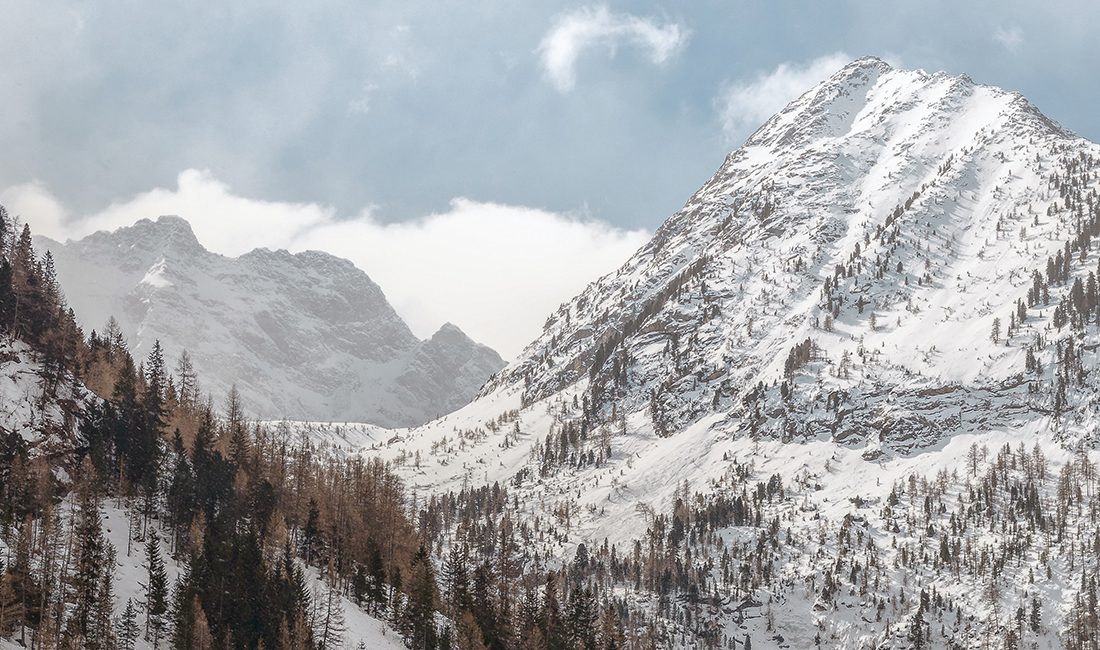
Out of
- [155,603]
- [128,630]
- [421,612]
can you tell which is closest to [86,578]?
[155,603]

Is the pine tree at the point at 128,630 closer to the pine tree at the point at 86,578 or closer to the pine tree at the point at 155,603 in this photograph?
the pine tree at the point at 86,578

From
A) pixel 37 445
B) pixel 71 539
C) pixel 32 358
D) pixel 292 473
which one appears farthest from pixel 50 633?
pixel 292 473

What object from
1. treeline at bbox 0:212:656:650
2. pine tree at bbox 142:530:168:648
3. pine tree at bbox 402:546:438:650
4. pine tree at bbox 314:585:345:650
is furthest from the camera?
pine tree at bbox 402:546:438:650

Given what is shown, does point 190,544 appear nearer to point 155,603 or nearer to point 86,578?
point 155,603

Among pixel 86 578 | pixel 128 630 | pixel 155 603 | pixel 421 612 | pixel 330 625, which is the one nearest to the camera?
pixel 128 630

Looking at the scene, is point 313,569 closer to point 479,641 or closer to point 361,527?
point 361,527

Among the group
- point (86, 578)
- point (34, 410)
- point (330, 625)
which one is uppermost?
point (34, 410)

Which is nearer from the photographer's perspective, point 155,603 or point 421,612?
point 155,603

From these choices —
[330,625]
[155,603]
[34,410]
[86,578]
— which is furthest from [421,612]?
[34,410]

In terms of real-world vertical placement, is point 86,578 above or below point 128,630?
above

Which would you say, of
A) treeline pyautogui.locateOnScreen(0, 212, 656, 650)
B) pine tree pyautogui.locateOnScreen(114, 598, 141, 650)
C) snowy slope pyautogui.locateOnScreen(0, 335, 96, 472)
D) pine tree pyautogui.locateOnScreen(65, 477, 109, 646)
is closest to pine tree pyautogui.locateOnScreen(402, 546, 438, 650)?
treeline pyautogui.locateOnScreen(0, 212, 656, 650)

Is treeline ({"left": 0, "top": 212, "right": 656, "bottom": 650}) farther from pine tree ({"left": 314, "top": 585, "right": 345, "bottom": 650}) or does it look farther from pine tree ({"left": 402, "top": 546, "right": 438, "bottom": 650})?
pine tree ({"left": 314, "top": 585, "right": 345, "bottom": 650})

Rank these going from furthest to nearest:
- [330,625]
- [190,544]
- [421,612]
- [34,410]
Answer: [34,410] → [190,544] → [421,612] → [330,625]

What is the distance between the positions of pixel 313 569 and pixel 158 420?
36749 millimetres
